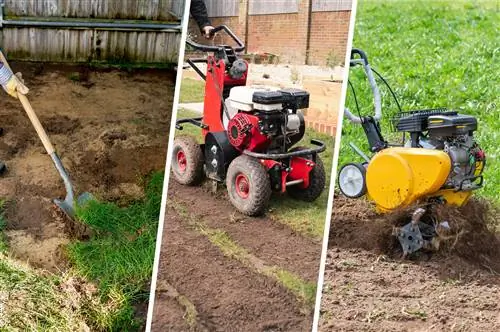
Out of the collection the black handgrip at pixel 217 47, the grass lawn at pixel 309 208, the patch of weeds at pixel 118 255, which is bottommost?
the patch of weeds at pixel 118 255

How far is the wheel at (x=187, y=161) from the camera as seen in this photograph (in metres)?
3.01

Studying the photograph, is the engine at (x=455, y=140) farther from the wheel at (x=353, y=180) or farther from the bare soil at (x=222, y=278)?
the bare soil at (x=222, y=278)

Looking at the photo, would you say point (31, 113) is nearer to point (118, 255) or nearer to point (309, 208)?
point (118, 255)

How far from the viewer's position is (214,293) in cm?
302

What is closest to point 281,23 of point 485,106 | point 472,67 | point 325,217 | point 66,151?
point 325,217

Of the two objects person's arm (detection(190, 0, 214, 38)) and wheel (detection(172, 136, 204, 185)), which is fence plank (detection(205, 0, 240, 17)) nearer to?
person's arm (detection(190, 0, 214, 38))

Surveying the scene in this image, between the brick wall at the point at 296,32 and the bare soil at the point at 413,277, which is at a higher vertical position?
the brick wall at the point at 296,32

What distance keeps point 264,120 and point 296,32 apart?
52 centimetres

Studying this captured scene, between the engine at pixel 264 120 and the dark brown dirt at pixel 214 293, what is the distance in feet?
1.71

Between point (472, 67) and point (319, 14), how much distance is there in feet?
18.0

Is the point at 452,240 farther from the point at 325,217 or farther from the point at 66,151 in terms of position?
the point at 66,151

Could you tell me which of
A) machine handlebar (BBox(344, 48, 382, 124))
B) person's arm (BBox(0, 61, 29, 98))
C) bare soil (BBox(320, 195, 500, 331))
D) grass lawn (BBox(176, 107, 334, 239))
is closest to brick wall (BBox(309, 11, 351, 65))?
grass lawn (BBox(176, 107, 334, 239))

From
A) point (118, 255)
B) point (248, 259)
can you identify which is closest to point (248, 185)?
point (248, 259)

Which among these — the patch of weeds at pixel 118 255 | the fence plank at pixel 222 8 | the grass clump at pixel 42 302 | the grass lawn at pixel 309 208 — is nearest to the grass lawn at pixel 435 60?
the patch of weeds at pixel 118 255
